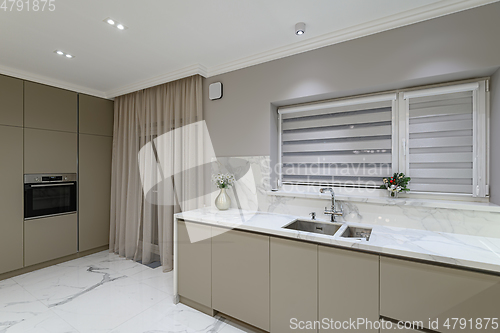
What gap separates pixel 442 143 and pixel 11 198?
4.47m

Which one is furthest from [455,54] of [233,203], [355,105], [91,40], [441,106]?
[91,40]

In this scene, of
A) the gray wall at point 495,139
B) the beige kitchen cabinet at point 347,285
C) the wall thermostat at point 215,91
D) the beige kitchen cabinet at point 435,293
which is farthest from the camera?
the wall thermostat at point 215,91

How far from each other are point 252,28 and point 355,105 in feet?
3.72

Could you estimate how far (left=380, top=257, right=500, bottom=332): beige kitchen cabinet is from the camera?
1283mm

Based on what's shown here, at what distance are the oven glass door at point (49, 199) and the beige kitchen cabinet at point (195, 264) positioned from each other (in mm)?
2087

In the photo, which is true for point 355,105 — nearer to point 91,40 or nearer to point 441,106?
point 441,106

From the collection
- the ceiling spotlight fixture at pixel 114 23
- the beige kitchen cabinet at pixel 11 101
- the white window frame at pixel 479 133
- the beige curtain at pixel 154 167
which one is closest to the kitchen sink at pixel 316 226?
the white window frame at pixel 479 133

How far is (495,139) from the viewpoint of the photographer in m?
1.73

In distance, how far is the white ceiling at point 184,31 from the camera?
5.93 ft

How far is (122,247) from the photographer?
12.0 ft

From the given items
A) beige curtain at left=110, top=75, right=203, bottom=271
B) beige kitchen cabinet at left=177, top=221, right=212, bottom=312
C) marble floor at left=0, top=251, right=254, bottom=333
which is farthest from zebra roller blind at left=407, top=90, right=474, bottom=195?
beige curtain at left=110, top=75, right=203, bottom=271

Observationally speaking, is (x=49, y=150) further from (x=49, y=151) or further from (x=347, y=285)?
(x=347, y=285)

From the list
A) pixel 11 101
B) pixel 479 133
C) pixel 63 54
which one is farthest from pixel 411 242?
pixel 11 101

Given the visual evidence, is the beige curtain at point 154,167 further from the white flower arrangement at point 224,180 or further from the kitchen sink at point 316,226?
the kitchen sink at point 316,226
